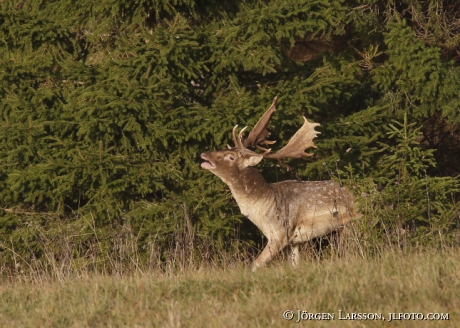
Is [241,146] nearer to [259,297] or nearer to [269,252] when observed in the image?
[269,252]

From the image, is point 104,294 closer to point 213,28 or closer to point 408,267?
point 408,267

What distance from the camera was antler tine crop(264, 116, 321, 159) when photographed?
1045 centimetres

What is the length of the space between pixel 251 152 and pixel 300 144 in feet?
2.31

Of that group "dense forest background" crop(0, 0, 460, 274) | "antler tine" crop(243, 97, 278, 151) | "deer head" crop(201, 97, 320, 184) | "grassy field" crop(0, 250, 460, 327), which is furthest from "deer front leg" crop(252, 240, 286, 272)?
"grassy field" crop(0, 250, 460, 327)

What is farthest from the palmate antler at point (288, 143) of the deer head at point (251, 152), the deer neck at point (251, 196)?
the deer neck at point (251, 196)

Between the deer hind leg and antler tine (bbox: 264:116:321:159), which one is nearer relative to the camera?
the deer hind leg

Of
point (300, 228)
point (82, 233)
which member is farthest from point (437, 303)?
point (82, 233)

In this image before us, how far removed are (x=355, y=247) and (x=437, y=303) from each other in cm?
291

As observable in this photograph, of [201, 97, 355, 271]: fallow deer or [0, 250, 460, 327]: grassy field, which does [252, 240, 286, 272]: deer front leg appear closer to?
[201, 97, 355, 271]: fallow deer

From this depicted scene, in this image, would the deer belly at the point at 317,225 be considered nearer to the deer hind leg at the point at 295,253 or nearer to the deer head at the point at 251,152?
the deer hind leg at the point at 295,253

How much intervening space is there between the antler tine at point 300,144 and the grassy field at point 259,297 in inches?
129

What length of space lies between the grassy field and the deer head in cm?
274

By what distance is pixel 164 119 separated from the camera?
428 inches

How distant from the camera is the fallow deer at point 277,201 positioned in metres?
10.0
